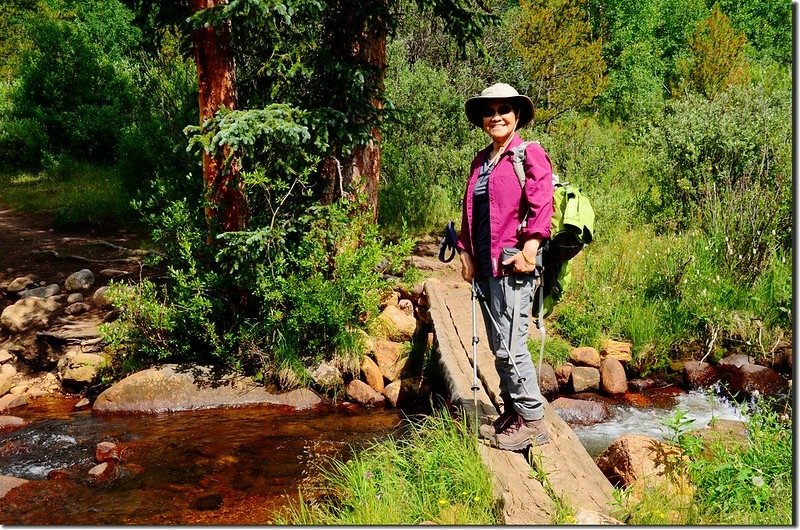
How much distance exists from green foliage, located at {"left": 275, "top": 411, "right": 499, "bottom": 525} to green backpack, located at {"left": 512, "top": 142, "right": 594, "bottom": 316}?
3.55 ft

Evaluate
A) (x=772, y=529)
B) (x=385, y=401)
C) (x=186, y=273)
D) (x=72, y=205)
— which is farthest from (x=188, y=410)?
(x=72, y=205)

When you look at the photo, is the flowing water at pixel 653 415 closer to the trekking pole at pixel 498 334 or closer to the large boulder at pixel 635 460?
the large boulder at pixel 635 460

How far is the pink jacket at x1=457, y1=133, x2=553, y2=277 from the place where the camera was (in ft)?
12.2

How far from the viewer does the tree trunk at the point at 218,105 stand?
254 inches

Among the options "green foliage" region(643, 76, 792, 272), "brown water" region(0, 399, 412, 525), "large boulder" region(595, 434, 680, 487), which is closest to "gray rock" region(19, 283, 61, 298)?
"brown water" region(0, 399, 412, 525)

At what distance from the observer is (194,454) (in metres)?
5.70

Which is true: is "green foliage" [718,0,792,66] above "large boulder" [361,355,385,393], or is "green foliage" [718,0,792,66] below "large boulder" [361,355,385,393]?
above

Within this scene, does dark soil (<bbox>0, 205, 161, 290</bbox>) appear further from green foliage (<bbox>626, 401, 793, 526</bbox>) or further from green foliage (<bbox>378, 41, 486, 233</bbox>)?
green foliage (<bbox>626, 401, 793, 526</bbox>)

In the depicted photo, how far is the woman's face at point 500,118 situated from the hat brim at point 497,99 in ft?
0.13

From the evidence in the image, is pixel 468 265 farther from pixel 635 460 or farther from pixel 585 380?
pixel 585 380

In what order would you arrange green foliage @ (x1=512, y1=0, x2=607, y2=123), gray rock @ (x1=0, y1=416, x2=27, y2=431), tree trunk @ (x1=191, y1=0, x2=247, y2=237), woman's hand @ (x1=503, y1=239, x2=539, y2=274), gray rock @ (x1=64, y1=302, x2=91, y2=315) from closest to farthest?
woman's hand @ (x1=503, y1=239, x2=539, y2=274), gray rock @ (x1=0, y1=416, x2=27, y2=431), tree trunk @ (x1=191, y1=0, x2=247, y2=237), gray rock @ (x1=64, y1=302, x2=91, y2=315), green foliage @ (x1=512, y1=0, x2=607, y2=123)

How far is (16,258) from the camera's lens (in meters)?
10.3

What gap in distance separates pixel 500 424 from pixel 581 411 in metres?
2.52

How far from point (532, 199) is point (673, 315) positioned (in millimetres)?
4783
